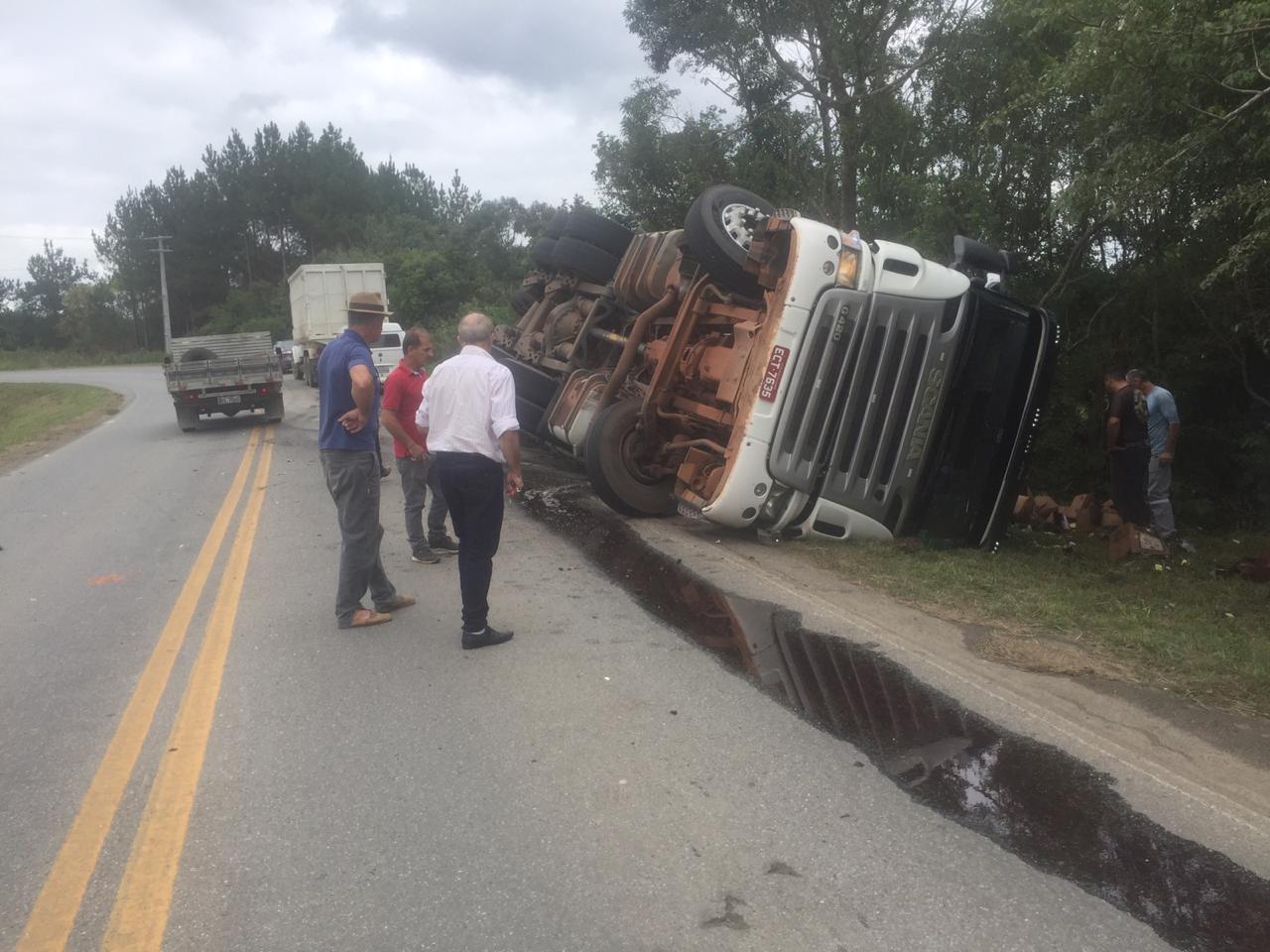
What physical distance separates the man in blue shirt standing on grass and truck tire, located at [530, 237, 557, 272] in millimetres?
6630

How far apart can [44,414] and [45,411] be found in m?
1.66

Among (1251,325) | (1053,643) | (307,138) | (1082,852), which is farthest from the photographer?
(307,138)

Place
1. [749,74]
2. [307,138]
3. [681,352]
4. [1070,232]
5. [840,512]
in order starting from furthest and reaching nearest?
[307,138] < [749,74] < [1070,232] < [681,352] < [840,512]

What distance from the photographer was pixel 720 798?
397 cm

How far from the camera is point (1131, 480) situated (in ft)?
31.7

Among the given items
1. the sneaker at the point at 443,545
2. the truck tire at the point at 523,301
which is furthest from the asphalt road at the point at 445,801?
the truck tire at the point at 523,301

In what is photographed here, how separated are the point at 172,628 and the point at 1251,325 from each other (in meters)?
10.4

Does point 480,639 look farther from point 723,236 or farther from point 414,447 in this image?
point 723,236

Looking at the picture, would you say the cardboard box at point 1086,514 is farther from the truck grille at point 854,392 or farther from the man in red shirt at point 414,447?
the man in red shirt at point 414,447

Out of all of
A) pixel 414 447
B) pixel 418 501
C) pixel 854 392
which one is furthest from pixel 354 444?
pixel 854 392

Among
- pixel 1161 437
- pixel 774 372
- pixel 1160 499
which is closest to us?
pixel 774 372

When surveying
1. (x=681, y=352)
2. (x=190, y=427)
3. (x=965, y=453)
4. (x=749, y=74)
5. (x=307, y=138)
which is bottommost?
(x=190, y=427)

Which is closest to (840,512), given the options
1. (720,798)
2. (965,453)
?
(965,453)

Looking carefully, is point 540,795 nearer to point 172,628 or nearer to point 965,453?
point 172,628
